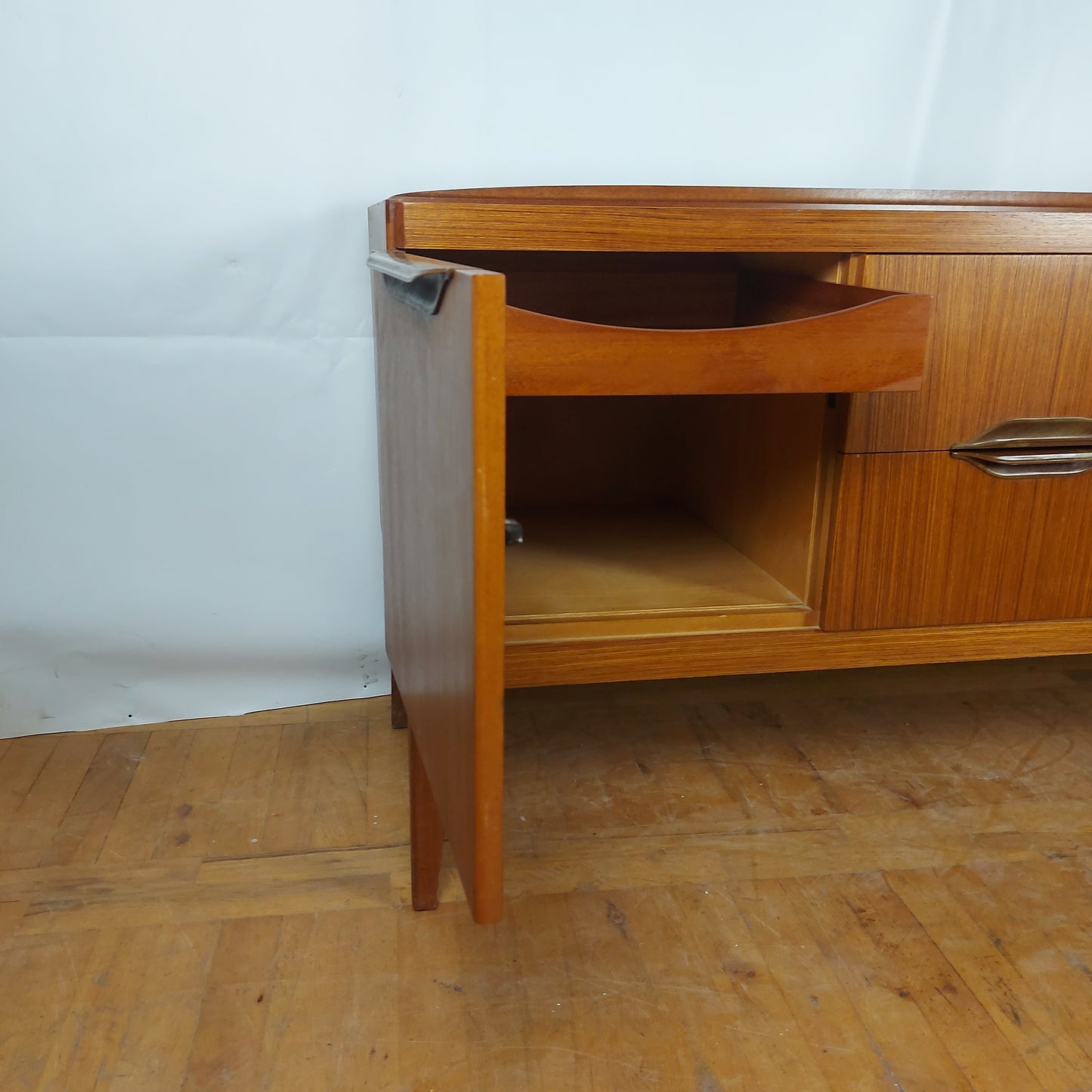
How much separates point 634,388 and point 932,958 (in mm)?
531

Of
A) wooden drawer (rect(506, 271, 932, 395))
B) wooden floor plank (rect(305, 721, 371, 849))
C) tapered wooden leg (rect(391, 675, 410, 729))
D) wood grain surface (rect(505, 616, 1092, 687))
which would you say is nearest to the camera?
wooden drawer (rect(506, 271, 932, 395))

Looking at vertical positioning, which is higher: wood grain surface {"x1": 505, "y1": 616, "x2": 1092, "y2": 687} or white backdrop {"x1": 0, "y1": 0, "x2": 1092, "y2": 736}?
white backdrop {"x1": 0, "y1": 0, "x2": 1092, "y2": 736}

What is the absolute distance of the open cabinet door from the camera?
554mm

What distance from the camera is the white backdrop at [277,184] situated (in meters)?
1.10

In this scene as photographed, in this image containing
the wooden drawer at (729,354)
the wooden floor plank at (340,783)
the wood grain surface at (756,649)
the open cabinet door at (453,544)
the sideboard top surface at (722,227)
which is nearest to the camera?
the open cabinet door at (453,544)

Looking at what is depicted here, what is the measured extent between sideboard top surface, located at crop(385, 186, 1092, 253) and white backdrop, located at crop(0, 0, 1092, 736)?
1.03ft

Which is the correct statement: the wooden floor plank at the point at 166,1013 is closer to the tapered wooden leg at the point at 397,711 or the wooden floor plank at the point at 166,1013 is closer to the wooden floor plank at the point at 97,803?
the wooden floor plank at the point at 97,803

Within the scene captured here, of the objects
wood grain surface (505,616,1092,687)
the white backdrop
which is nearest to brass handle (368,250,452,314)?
wood grain surface (505,616,1092,687)

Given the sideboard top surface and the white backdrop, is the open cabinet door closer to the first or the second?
the sideboard top surface

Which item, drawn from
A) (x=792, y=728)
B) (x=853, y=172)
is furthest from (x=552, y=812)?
(x=853, y=172)

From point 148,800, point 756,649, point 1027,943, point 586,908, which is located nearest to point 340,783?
point 148,800

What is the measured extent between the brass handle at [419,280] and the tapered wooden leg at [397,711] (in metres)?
0.58

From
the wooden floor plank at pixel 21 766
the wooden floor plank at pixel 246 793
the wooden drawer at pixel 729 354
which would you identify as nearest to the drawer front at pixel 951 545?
the wooden drawer at pixel 729 354

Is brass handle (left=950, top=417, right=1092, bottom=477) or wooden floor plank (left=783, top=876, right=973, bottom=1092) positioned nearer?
wooden floor plank (left=783, top=876, right=973, bottom=1092)
